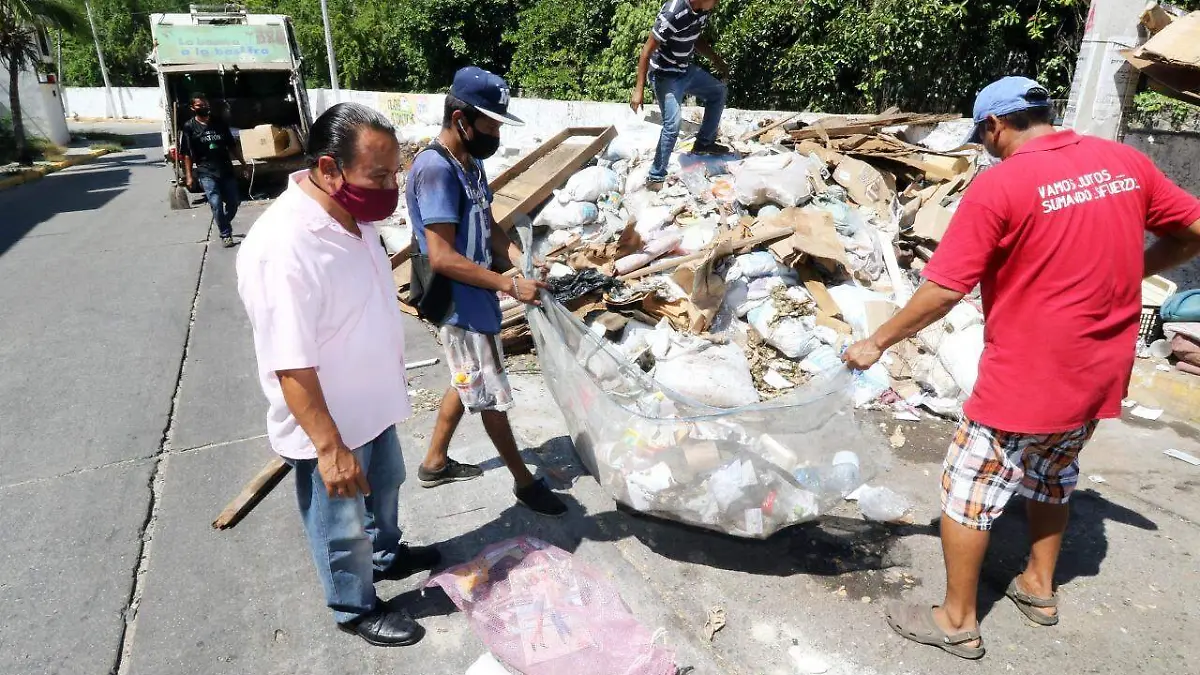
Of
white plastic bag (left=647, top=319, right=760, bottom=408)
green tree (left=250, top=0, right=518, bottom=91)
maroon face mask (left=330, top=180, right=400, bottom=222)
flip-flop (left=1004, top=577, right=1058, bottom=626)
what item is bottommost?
flip-flop (left=1004, top=577, right=1058, bottom=626)

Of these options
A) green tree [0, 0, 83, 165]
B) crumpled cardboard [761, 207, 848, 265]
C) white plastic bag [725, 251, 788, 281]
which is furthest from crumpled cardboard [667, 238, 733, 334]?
green tree [0, 0, 83, 165]

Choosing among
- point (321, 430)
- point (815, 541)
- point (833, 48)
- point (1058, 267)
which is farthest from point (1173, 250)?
point (833, 48)

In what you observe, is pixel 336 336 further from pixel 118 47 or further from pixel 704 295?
pixel 118 47

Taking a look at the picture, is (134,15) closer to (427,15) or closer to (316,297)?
(427,15)

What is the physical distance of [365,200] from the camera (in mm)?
1989

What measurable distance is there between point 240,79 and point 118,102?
32.9 m

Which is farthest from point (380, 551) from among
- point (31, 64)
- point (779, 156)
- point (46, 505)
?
point (31, 64)

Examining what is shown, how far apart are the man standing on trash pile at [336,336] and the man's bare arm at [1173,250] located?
2.40m

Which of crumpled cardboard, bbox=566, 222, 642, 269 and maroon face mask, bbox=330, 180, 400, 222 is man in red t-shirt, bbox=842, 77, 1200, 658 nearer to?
maroon face mask, bbox=330, 180, 400, 222

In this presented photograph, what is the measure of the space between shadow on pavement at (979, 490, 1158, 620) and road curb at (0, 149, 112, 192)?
1657cm

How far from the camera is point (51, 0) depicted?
19141mm

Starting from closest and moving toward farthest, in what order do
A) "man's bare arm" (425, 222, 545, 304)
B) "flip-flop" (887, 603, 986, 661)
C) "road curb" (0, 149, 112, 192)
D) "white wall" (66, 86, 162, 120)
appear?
"flip-flop" (887, 603, 986, 661)
"man's bare arm" (425, 222, 545, 304)
"road curb" (0, 149, 112, 192)
"white wall" (66, 86, 162, 120)

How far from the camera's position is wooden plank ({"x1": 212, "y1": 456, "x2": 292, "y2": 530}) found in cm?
301

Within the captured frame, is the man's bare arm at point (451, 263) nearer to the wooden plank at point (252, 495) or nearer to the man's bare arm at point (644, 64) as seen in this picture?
the wooden plank at point (252, 495)
